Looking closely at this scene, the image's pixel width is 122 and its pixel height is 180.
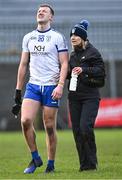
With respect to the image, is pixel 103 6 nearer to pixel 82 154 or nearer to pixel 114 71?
pixel 114 71

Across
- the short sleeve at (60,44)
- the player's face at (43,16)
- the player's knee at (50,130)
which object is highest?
the player's face at (43,16)

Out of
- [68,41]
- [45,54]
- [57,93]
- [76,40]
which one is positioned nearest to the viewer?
[57,93]

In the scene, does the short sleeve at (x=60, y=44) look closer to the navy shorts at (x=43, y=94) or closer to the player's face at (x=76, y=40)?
the player's face at (x=76, y=40)

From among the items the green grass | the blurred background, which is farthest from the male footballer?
the blurred background

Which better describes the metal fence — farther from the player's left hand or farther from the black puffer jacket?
the player's left hand

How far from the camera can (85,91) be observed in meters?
9.87

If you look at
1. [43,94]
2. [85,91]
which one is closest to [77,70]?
[85,91]

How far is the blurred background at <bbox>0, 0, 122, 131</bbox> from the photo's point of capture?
26.5 m

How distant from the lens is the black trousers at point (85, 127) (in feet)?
32.0

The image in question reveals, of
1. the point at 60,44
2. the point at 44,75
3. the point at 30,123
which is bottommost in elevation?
the point at 30,123

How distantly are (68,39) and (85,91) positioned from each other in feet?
65.3

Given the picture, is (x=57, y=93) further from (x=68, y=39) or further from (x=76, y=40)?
(x=68, y=39)

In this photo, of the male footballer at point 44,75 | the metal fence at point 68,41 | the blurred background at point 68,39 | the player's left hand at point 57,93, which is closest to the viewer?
the player's left hand at point 57,93

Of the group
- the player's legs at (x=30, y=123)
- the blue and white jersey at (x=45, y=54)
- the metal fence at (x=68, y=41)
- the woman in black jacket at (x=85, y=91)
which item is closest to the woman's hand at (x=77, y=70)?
the woman in black jacket at (x=85, y=91)
